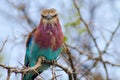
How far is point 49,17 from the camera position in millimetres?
3730

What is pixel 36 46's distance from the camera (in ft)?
12.8

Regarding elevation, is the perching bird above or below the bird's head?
below

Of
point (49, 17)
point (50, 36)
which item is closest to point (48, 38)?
point (50, 36)

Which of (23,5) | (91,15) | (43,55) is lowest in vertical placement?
(43,55)

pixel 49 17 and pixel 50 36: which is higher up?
pixel 49 17

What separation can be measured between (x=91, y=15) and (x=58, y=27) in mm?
3949

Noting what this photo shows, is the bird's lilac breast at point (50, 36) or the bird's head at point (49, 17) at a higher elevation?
the bird's head at point (49, 17)

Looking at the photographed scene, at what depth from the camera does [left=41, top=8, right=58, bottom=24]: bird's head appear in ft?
12.2

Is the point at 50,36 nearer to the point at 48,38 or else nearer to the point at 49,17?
the point at 48,38

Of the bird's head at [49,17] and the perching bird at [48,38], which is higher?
the bird's head at [49,17]

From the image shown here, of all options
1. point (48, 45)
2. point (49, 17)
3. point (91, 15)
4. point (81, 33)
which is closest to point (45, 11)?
point (49, 17)

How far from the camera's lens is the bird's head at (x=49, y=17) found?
3717mm

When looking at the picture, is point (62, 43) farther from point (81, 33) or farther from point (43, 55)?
point (81, 33)

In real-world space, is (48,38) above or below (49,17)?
below
